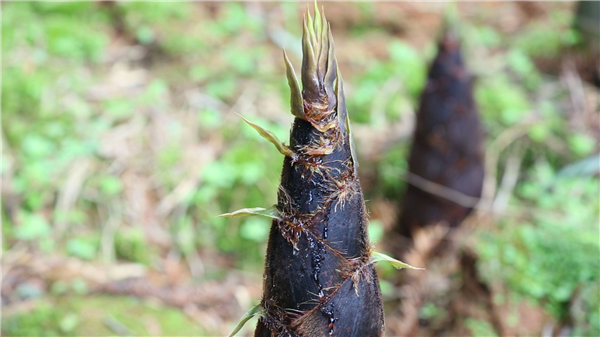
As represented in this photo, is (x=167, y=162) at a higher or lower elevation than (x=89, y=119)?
lower

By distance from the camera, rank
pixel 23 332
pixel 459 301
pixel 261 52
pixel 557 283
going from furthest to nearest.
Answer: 1. pixel 261 52
2. pixel 459 301
3. pixel 557 283
4. pixel 23 332

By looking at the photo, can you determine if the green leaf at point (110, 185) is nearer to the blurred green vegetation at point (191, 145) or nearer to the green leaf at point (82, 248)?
the blurred green vegetation at point (191, 145)

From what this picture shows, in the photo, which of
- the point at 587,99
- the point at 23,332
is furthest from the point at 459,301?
the point at 587,99

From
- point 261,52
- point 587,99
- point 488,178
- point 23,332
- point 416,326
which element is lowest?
point 416,326

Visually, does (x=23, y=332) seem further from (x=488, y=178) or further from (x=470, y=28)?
(x=470, y=28)

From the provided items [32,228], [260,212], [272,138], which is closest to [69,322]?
[32,228]

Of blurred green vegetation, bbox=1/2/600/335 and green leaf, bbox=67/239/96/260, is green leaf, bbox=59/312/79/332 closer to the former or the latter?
blurred green vegetation, bbox=1/2/600/335

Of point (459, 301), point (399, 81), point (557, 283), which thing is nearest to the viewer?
point (557, 283)

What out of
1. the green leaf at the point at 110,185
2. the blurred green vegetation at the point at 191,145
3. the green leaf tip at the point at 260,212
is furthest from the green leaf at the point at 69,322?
the green leaf tip at the point at 260,212

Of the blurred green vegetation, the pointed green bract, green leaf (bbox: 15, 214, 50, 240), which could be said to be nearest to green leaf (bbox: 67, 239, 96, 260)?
the blurred green vegetation
